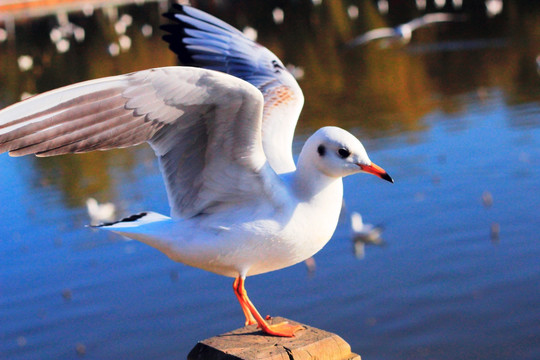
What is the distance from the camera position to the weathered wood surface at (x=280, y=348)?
3.07m

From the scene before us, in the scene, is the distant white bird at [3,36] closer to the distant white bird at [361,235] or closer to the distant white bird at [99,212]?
the distant white bird at [99,212]

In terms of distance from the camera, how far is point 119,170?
13.9 metres

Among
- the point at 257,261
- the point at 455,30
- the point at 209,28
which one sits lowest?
the point at 455,30

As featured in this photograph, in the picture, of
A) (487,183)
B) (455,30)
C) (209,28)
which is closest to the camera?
(209,28)

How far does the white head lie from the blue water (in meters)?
4.24

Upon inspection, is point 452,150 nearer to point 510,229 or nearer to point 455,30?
point 510,229

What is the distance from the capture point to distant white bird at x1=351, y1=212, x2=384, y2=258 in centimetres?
915

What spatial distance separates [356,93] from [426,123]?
3792mm

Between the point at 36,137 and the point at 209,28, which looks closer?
the point at 36,137

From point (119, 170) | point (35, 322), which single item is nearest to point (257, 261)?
point (35, 322)

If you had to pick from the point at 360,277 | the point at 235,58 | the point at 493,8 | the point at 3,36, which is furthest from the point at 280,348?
the point at 3,36

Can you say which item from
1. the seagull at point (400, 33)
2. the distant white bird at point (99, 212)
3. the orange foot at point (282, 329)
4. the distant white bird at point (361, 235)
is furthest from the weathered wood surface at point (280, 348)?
the seagull at point (400, 33)

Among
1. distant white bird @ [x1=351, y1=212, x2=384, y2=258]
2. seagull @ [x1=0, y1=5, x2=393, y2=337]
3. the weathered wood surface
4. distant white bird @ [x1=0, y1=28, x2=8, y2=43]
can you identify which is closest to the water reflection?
distant white bird @ [x1=0, y1=28, x2=8, y2=43]

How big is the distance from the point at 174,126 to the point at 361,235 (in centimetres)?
583
